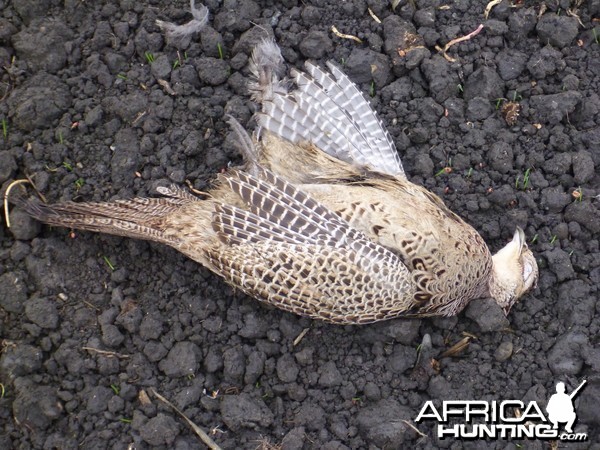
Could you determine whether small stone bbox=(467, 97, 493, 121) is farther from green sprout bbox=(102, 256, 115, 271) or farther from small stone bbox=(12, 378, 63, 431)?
small stone bbox=(12, 378, 63, 431)

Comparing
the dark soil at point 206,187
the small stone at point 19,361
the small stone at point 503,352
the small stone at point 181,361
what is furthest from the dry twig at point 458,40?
the small stone at point 19,361

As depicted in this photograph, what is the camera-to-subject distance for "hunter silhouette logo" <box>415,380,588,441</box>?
459 cm

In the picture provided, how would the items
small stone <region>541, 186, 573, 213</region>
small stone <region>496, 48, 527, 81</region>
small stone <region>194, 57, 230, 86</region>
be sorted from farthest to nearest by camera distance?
small stone <region>496, 48, 527, 81</region> < small stone <region>194, 57, 230, 86</region> < small stone <region>541, 186, 573, 213</region>

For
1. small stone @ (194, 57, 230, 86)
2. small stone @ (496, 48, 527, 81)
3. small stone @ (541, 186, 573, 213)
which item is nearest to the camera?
small stone @ (541, 186, 573, 213)

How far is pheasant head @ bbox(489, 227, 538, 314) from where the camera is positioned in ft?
16.4

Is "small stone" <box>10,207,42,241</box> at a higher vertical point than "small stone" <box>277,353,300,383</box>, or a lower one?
higher

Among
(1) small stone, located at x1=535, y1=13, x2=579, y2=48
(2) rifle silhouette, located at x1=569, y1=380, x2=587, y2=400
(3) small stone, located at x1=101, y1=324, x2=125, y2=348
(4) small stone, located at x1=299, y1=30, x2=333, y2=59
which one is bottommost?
(3) small stone, located at x1=101, y1=324, x2=125, y2=348

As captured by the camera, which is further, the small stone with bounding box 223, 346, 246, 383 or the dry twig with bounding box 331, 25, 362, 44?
the dry twig with bounding box 331, 25, 362, 44

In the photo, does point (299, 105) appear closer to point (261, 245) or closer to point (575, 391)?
point (261, 245)

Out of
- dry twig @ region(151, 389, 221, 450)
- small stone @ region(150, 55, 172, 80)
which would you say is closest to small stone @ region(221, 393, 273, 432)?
dry twig @ region(151, 389, 221, 450)

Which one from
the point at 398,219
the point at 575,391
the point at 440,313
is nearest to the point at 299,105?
the point at 398,219

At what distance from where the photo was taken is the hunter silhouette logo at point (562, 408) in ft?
15.1

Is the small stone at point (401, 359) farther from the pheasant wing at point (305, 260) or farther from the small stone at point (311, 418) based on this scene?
the small stone at point (311, 418)

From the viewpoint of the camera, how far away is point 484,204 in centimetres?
523
